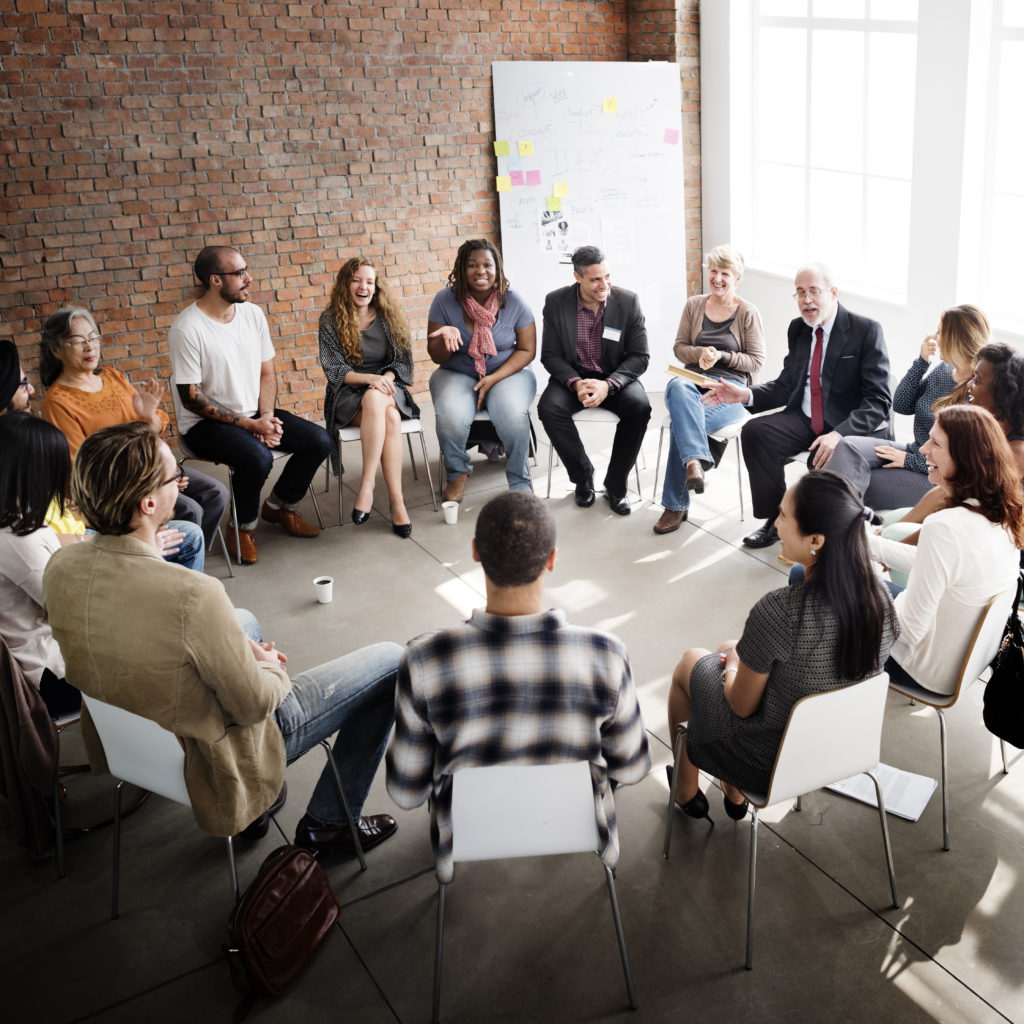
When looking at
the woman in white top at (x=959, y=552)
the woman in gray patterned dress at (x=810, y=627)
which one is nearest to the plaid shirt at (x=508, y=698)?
the woman in gray patterned dress at (x=810, y=627)

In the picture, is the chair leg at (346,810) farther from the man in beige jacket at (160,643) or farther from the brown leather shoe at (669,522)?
the brown leather shoe at (669,522)

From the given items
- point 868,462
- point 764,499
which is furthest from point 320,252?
point 868,462

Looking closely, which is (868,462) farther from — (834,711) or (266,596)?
(266,596)

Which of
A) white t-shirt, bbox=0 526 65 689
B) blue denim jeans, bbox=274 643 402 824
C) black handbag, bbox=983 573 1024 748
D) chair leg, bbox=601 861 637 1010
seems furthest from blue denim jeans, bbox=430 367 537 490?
chair leg, bbox=601 861 637 1010

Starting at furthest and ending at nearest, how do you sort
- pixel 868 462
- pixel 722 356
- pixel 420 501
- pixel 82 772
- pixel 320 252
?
pixel 320 252, pixel 420 501, pixel 722 356, pixel 868 462, pixel 82 772

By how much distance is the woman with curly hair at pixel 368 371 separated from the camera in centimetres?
546

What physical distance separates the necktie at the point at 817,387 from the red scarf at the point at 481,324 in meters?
1.73

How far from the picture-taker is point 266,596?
488 centimetres

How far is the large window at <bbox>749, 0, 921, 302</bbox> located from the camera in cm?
618

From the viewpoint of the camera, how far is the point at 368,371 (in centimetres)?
565

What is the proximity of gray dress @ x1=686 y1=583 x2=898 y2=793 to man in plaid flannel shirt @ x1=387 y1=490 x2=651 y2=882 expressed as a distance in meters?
0.41

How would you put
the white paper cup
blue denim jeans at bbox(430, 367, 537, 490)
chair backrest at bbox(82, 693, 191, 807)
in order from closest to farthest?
chair backrest at bbox(82, 693, 191, 807) → the white paper cup → blue denim jeans at bbox(430, 367, 537, 490)

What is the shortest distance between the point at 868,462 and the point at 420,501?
2.46 m

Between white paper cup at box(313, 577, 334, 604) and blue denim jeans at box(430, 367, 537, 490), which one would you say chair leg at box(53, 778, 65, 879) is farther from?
blue denim jeans at box(430, 367, 537, 490)
